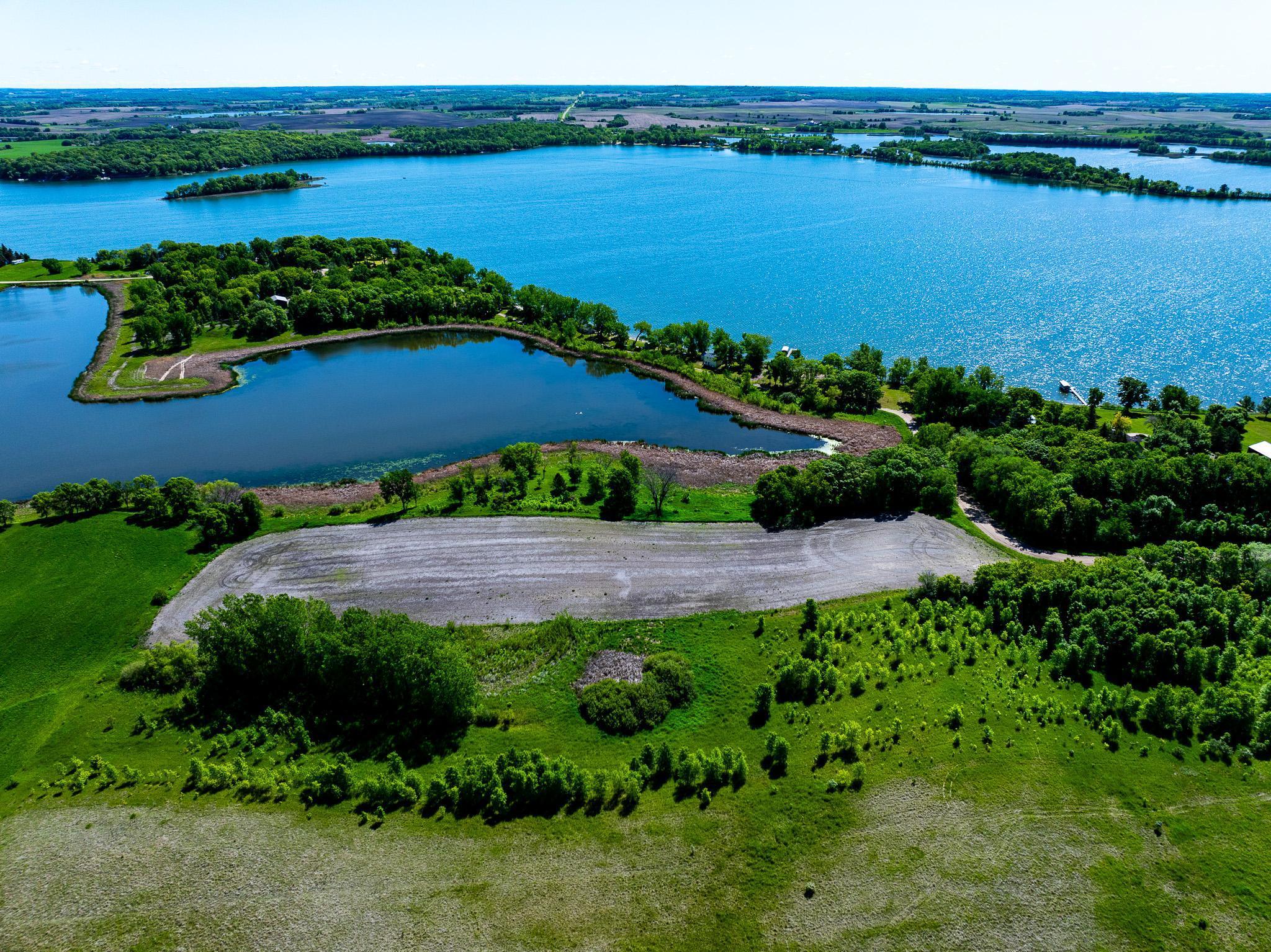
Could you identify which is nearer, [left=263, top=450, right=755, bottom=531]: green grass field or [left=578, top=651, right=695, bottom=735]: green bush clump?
[left=578, top=651, right=695, bottom=735]: green bush clump

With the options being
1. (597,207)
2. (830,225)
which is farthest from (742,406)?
(597,207)

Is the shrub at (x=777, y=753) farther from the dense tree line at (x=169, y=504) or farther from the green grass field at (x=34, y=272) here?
the green grass field at (x=34, y=272)

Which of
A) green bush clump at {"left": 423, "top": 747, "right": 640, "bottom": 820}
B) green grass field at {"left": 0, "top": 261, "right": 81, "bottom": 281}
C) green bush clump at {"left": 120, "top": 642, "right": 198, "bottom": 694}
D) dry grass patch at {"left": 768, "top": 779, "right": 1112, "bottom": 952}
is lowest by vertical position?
dry grass patch at {"left": 768, "top": 779, "right": 1112, "bottom": 952}

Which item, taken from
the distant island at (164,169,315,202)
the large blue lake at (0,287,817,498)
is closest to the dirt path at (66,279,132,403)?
the large blue lake at (0,287,817,498)

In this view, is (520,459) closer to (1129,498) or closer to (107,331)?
(1129,498)

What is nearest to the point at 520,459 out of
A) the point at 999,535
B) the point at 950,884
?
the point at 999,535

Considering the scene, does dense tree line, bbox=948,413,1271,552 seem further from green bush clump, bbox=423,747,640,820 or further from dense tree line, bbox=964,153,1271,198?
dense tree line, bbox=964,153,1271,198
